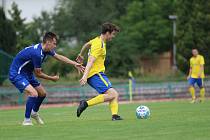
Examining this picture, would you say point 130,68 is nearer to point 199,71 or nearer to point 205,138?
point 199,71

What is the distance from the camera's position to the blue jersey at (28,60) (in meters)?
13.2

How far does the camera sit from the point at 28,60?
13375 millimetres

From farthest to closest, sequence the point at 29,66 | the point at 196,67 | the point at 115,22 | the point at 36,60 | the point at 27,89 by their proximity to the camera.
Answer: the point at 115,22
the point at 196,67
the point at 29,66
the point at 27,89
the point at 36,60

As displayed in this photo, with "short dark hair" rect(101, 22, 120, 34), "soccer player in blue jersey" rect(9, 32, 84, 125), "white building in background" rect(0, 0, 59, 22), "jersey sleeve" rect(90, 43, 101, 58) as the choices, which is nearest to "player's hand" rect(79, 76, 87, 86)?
"jersey sleeve" rect(90, 43, 101, 58)

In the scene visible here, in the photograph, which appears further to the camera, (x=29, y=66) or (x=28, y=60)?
(x=29, y=66)

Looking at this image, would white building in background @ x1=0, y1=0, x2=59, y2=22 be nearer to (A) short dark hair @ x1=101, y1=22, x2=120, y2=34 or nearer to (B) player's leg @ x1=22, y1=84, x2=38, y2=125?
(A) short dark hair @ x1=101, y1=22, x2=120, y2=34

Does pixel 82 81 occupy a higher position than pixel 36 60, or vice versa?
pixel 36 60

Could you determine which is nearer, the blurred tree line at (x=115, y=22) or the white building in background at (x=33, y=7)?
the blurred tree line at (x=115, y=22)

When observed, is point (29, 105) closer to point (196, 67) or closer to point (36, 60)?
point (36, 60)

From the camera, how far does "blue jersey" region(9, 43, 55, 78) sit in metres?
13.2

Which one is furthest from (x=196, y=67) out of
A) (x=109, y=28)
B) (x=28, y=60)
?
(x=28, y=60)

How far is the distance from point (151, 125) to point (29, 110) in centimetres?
272

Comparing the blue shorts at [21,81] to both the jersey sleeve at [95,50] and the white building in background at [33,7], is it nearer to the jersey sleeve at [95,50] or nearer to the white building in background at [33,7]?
→ the jersey sleeve at [95,50]

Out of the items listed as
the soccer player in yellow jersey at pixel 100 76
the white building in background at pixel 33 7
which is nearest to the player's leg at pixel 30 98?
the soccer player in yellow jersey at pixel 100 76
